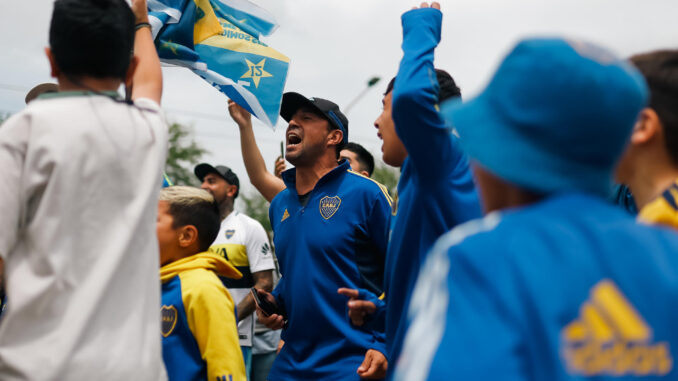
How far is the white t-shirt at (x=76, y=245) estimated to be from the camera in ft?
6.18

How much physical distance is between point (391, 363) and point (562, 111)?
6.22 ft

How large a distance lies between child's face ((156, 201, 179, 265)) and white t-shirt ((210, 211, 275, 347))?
2.83m

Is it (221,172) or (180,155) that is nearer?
(221,172)

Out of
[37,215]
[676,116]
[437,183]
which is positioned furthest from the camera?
[437,183]

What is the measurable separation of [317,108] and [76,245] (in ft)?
10.5

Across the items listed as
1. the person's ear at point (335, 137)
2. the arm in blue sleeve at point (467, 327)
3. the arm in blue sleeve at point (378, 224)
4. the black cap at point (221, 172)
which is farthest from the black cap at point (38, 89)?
the arm in blue sleeve at point (467, 327)

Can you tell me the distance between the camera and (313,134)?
5012 millimetres

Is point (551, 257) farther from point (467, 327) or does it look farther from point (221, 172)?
point (221, 172)

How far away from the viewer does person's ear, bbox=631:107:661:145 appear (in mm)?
2264

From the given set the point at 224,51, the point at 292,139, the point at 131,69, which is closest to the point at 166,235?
the point at 224,51

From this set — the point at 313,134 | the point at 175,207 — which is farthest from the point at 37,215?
the point at 313,134

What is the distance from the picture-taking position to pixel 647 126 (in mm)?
2264

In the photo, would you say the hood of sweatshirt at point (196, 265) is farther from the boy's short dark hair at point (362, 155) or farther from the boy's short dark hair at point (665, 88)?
the boy's short dark hair at point (362, 155)

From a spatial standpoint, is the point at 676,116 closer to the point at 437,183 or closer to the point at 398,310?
the point at 437,183
